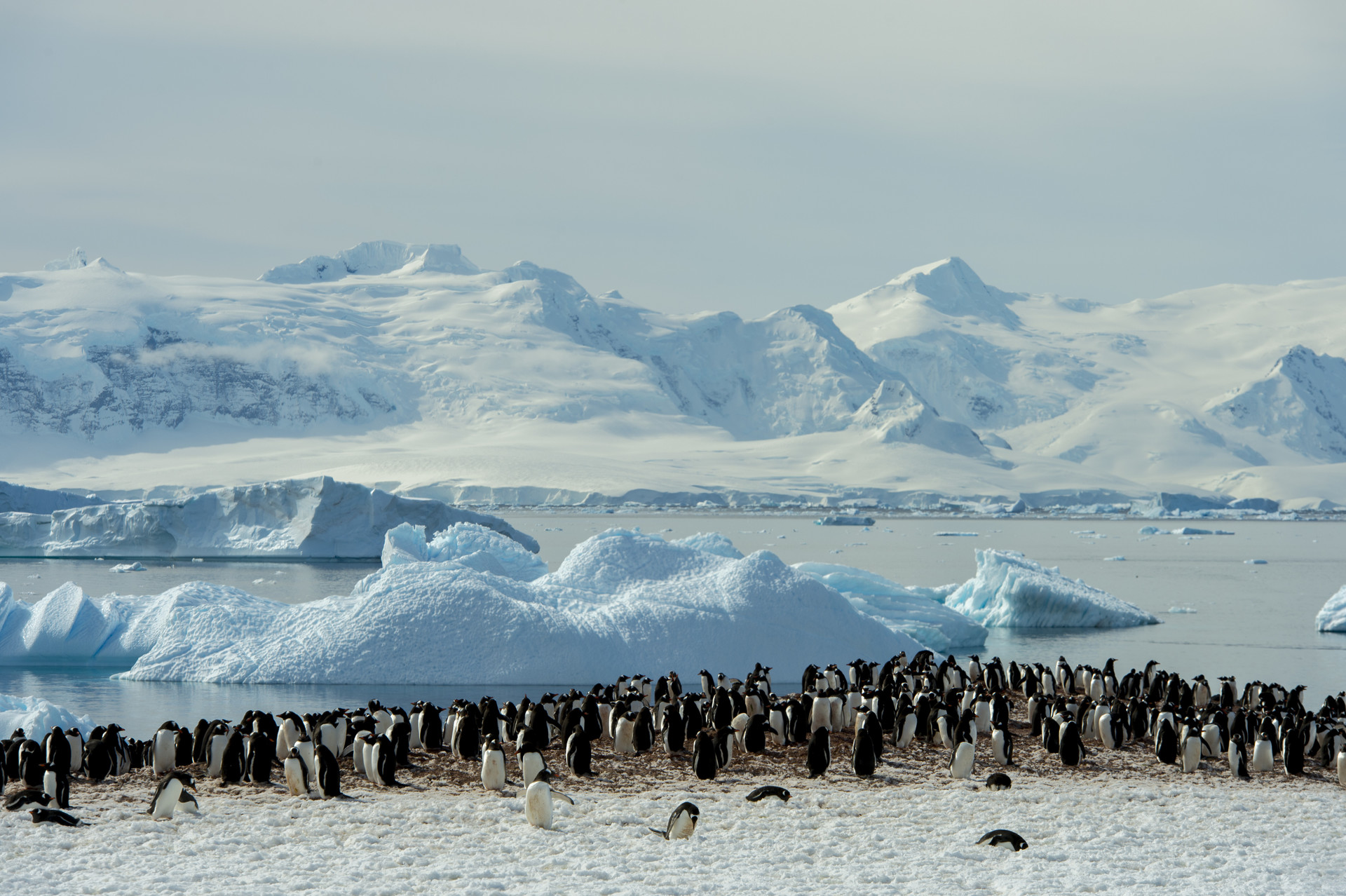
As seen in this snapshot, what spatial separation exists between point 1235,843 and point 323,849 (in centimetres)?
648

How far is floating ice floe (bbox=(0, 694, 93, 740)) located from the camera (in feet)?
37.9

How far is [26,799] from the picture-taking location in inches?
356

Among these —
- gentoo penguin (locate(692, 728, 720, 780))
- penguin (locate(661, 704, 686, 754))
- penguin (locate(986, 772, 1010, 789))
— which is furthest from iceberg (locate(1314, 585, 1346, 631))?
gentoo penguin (locate(692, 728, 720, 780))

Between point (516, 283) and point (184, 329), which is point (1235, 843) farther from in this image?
point (516, 283)

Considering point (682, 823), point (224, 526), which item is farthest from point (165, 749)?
point (224, 526)

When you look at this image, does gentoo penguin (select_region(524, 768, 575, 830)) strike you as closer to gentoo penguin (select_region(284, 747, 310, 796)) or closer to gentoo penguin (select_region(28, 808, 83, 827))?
gentoo penguin (select_region(284, 747, 310, 796))

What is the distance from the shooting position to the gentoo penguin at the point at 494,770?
9992mm

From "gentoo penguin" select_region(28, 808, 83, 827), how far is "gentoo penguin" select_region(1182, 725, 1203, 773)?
31.3 feet

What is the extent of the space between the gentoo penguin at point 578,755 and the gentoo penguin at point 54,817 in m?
3.93

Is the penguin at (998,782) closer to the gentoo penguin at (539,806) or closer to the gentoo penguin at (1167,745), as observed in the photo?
the gentoo penguin at (1167,745)

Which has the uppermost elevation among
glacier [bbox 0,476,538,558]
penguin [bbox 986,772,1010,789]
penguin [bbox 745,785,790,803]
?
glacier [bbox 0,476,538,558]

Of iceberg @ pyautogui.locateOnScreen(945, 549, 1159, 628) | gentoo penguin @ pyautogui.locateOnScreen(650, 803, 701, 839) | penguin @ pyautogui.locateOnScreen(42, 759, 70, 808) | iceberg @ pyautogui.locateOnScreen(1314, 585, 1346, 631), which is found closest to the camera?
gentoo penguin @ pyautogui.locateOnScreen(650, 803, 701, 839)

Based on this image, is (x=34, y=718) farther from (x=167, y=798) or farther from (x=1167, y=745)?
(x=1167, y=745)

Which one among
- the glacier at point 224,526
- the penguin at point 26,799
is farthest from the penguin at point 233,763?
the glacier at point 224,526
